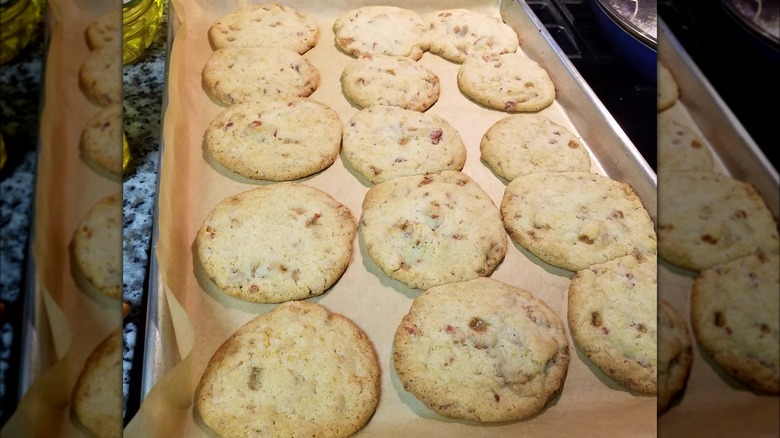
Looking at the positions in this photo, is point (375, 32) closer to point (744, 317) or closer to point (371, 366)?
point (371, 366)

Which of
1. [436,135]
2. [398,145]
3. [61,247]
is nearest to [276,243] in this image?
[398,145]

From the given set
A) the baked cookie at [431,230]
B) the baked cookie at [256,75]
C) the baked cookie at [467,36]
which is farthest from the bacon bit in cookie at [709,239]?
the baked cookie at [467,36]

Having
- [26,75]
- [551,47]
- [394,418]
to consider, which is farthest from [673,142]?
[551,47]

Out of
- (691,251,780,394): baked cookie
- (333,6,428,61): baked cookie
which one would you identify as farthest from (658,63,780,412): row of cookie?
(333,6,428,61): baked cookie

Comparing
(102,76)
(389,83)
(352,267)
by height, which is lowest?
(352,267)

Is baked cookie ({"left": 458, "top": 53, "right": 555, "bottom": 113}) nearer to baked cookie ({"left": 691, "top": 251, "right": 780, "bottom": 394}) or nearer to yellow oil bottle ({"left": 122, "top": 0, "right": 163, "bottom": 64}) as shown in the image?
yellow oil bottle ({"left": 122, "top": 0, "right": 163, "bottom": 64})

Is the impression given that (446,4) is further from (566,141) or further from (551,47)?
(566,141)
